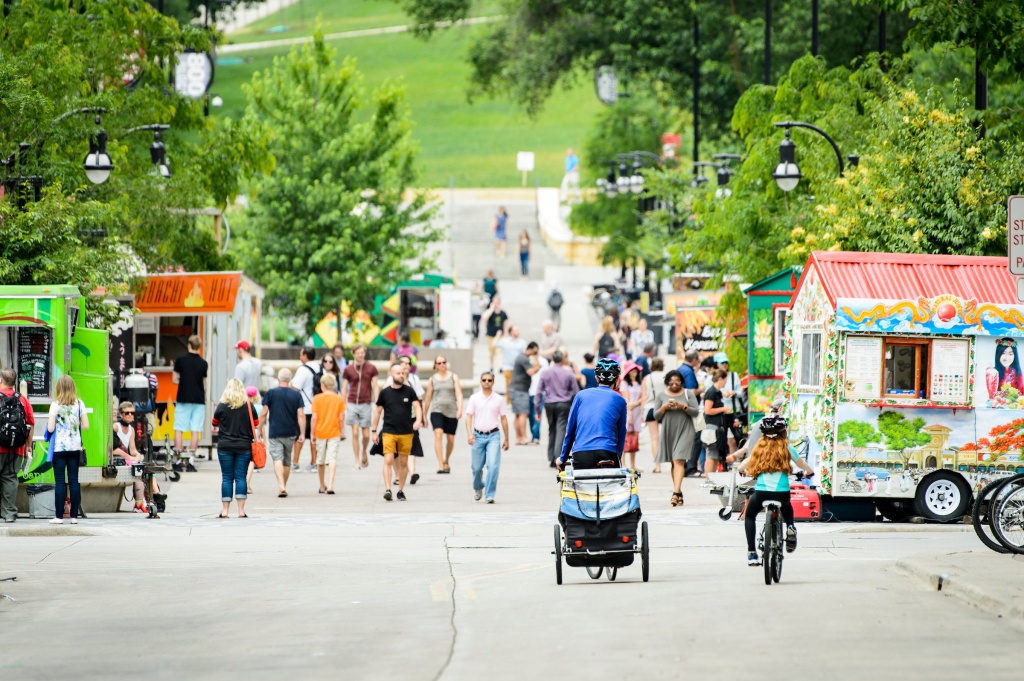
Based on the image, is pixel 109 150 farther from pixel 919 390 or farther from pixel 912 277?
pixel 919 390

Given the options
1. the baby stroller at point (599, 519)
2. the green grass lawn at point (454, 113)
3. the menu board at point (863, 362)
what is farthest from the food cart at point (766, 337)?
the green grass lawn at point (454, 113)

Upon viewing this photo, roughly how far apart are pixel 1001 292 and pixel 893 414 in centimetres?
176

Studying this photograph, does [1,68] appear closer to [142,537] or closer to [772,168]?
[142,537]

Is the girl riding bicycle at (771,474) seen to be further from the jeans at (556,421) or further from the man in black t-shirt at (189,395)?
the man in black t-shirt at (189,395)

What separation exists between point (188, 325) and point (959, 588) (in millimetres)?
17478

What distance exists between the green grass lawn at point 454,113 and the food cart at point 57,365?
232 feet

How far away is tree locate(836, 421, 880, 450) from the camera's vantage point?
18703 millimetres

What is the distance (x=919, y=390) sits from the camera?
18.7 metres

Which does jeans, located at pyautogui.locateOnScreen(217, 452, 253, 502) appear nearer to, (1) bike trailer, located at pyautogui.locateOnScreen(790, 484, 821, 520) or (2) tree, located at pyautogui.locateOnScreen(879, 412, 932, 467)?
(1) bike trailer, located at pyautogui.locateOnScreen(790, 484, 821, 520)

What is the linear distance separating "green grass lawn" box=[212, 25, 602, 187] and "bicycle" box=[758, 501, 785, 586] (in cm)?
7733

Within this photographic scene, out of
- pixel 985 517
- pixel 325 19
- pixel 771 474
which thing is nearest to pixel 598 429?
pixel 771 474

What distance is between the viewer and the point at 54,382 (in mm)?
19438

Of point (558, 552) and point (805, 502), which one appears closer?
point (558, 552)

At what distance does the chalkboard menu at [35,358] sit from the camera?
763 inches
